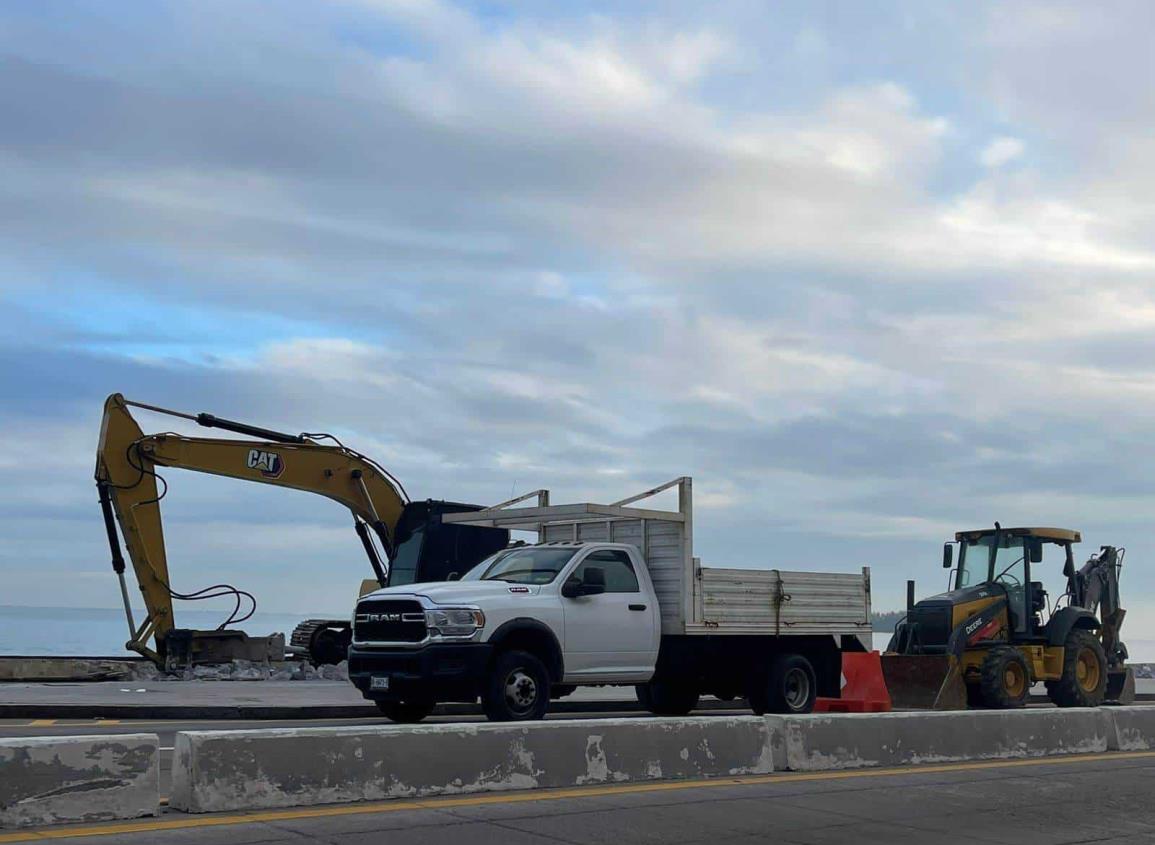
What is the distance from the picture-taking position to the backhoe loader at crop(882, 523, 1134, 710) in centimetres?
2086

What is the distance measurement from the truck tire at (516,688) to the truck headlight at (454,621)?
1.58 ft

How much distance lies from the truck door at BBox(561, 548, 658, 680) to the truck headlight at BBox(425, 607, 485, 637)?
1.29 meters

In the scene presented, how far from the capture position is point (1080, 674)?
22562mm

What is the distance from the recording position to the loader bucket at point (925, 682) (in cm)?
2067

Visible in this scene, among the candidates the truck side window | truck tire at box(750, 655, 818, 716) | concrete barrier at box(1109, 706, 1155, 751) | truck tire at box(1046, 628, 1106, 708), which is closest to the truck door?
the truck side window

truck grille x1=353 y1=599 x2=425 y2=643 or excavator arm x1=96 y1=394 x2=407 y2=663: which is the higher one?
excavator arm x1=96 y1=394 x2=407 y2=663

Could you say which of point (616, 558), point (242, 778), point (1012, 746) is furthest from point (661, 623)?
point (242, 778)

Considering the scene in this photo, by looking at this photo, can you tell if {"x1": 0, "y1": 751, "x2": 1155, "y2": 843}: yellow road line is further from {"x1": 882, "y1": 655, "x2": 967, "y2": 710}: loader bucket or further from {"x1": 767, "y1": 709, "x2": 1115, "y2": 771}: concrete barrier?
{"x1": 882, "y1": 655, "x2": 967, "y2": 710}: loader bucket

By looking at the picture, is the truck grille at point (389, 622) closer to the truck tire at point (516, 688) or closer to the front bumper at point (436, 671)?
the front bumper at point (436, 671)

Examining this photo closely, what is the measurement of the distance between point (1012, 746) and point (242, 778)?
306 inches

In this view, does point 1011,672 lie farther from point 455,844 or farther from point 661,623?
point 455,844

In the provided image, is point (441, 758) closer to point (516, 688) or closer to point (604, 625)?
point (516, 688)

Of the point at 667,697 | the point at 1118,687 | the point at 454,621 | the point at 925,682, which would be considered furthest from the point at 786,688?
the point at 1118,687

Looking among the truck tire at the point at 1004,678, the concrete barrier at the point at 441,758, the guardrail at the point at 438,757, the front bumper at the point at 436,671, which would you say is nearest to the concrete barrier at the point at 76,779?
the guardrail at the point at 438,757
